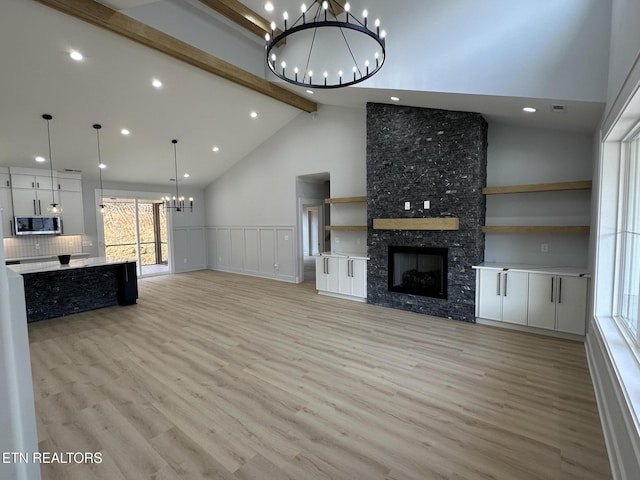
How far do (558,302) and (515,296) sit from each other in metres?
0.47

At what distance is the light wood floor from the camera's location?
2.07 m

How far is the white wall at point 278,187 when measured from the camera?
673 cm

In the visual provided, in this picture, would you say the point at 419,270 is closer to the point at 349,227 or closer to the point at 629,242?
the point at 349,227

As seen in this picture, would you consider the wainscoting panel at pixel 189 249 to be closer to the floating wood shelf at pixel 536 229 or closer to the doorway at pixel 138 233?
the doorway at pixel 138 233

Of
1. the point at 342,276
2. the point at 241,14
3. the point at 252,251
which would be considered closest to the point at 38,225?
the point at 252,251

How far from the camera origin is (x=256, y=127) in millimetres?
7605

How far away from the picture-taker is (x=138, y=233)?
30.1 ft

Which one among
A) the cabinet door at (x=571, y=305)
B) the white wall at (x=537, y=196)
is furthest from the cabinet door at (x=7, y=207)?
the cabinet door at (x=571, y=305)

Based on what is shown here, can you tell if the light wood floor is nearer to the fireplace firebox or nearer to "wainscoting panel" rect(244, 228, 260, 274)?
the fireplace firebox

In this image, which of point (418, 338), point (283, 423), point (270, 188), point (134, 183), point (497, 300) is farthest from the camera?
point (134, 183)

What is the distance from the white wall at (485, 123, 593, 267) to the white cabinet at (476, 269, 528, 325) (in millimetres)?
662

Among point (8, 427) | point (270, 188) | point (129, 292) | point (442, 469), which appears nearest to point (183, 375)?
point (8, 427)

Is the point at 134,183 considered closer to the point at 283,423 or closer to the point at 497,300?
the point at 283,423

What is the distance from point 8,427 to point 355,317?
4.34 m
